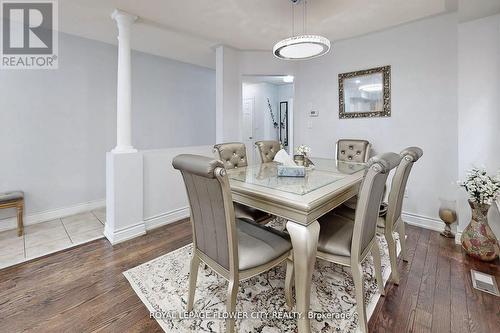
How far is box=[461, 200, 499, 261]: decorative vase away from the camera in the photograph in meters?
2.03

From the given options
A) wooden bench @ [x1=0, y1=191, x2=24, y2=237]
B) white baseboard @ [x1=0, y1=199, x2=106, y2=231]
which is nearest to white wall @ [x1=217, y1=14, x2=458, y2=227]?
white baseboard @ [x1=0, y1=199, x2=106, y2=231]

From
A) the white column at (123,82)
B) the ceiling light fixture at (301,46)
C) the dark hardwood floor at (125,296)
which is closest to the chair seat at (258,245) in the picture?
the dark hardwood floor at (125,296)

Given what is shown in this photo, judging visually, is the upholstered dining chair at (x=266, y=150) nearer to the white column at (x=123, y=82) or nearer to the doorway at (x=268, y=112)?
the white column at (x=123, y=82)

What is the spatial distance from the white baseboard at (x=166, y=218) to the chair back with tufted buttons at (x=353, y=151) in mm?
2252

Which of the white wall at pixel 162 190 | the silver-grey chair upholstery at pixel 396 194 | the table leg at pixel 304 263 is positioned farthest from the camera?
the white wall at pixel 162 190

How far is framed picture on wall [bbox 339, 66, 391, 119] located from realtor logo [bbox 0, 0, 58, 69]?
3642 millimetres

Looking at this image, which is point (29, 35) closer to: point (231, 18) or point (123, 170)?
point (123, 170)

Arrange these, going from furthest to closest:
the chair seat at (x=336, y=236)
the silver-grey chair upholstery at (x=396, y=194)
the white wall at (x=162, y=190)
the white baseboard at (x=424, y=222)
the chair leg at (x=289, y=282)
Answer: the white wall at (x=162, y=190), the white baseboard at (x=424, y=222), the silver-grey chair upholstery at (x=396, y=194), the chair leg at (x=289, y=282), the chair seat at (x=336, y=236)

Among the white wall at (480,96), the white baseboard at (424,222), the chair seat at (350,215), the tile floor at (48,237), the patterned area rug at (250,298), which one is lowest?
the patterned area rug at (250,298)

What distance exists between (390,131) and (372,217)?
2113mm

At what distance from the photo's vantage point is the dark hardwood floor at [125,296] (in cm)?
142

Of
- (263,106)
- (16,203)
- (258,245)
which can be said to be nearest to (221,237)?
(258,245)

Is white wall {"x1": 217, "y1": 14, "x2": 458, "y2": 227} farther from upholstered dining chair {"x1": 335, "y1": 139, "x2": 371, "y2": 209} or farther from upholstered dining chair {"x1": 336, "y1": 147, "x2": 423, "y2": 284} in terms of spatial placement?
upholstered dining chair {"x1": 336, "y1": 147, "x2": 423, "y2": 284}

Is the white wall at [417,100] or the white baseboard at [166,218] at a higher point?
the white wall at [417,100]
